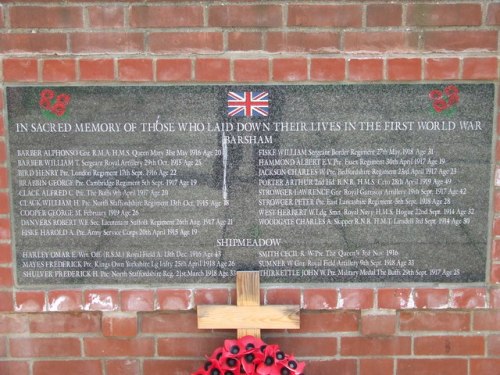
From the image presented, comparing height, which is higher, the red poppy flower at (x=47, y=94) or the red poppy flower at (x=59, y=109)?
the red poppy flower at (x=47, y=94)

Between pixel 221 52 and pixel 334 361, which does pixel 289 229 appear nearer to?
pixel 334 361

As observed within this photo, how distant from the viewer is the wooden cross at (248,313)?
2500 millimetres

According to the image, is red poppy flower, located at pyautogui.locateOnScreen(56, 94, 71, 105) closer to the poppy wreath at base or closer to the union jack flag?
the union jack flag

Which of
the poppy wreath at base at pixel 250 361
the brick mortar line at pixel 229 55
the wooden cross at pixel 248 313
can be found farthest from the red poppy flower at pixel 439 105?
the poppy wreath at base at pixel 250 361

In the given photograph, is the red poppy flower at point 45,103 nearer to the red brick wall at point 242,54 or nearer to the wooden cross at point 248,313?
the red brick wall at point 242,54

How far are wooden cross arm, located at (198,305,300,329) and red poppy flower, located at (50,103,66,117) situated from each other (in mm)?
1092

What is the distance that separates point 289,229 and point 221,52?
865mm

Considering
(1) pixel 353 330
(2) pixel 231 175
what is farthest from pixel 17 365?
(1) pixel 353 330

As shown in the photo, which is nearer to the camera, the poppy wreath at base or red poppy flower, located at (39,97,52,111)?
the poppy wreath at base

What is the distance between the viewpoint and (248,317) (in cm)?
251

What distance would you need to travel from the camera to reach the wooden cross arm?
2.50m

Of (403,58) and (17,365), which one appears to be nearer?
(403,58)

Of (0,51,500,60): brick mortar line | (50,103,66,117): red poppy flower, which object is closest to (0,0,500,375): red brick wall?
(0,51,500,60): brick mortar line

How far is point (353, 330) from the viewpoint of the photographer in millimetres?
2584
